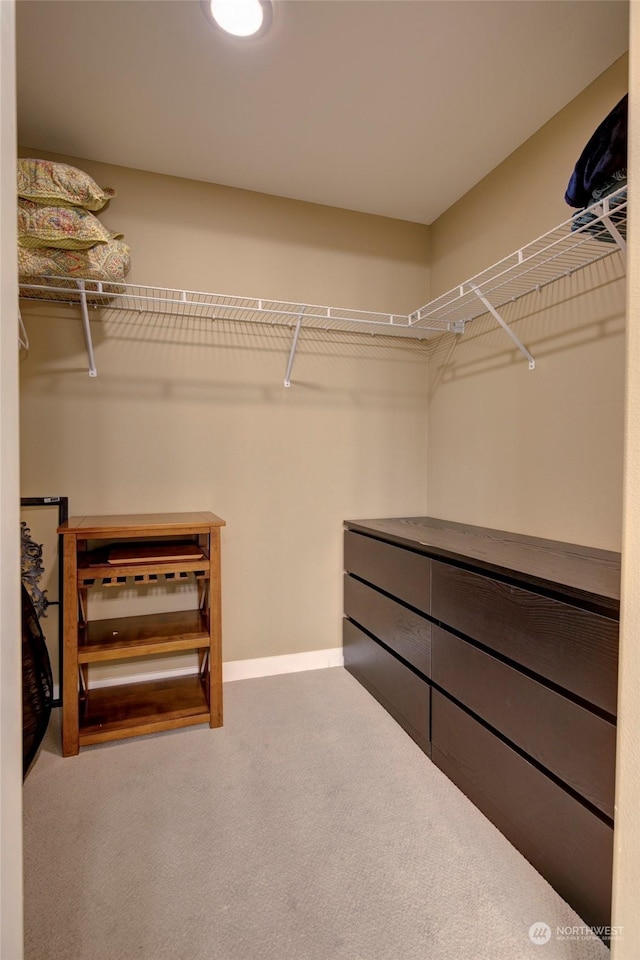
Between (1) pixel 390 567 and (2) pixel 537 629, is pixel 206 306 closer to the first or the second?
(1) pixel 390 567

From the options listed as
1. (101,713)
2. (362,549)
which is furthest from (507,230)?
(101,713)

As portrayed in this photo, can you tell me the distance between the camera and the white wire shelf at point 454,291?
1387 mm

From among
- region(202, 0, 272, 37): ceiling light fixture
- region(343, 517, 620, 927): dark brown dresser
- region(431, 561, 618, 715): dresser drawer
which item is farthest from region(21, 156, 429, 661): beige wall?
region(431, 561, 618, 715): dresser drawer

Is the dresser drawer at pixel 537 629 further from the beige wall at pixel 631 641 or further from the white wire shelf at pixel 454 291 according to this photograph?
the white wire shelf at pixel 454 291

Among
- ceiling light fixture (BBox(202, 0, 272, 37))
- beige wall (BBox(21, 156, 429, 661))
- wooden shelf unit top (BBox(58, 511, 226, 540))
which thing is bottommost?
wooden shelf unit top (BBox(58, 511, 226, 540))

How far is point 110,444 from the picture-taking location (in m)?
2.10

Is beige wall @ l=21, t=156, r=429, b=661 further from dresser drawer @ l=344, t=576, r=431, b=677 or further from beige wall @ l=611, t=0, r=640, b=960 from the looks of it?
beige wall @ l=611, t=0, r=640, b=960

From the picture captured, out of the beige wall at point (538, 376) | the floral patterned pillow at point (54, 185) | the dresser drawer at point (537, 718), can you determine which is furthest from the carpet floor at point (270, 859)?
the floral patterned pillow at point (54, 185)

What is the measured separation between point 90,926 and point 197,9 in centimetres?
249

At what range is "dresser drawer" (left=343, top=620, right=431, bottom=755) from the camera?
173 cm

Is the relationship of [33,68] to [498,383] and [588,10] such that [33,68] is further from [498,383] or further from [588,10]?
[498,383]

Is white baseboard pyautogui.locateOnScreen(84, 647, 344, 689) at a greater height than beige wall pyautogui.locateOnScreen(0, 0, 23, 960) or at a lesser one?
lesser

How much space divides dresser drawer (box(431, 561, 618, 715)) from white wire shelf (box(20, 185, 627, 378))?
1043mm

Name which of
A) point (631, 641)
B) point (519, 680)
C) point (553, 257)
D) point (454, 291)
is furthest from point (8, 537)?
point (454, 291)
